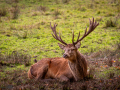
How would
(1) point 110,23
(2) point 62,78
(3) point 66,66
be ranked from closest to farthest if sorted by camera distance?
(2) point 62,78 < (3) point 66,66 < (1) point 110,23

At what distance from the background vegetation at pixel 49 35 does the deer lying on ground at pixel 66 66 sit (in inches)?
15.9

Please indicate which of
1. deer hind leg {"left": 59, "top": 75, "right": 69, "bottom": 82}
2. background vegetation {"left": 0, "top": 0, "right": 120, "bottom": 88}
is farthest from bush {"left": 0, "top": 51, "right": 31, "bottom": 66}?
deer hind leg {"left": 59, "top": 75, "right": 69, "bottom": 82}

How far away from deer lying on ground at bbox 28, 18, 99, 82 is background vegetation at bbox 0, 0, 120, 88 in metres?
0.40

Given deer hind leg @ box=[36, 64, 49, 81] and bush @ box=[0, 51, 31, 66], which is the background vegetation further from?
deer hind leg @ box=[36, 64, 49, 81]

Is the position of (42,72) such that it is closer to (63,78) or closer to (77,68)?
(63,78)

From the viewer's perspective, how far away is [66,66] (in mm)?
6027

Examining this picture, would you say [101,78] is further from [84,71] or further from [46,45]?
[46,45]

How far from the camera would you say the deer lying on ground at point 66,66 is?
544 centimetres

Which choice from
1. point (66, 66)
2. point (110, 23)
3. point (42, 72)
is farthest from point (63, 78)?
point (110, 23)

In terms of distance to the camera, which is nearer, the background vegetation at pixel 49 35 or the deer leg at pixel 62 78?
the deer leg at pixel 62 78

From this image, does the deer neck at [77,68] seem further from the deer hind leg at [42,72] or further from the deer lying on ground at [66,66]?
the deer hind leg at [42,72]

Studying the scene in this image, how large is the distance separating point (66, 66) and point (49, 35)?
5270mm

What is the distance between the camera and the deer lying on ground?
17.8ft

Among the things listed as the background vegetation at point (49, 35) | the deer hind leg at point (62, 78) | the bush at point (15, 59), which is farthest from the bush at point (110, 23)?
the deer hind leg at point (62, 78)
